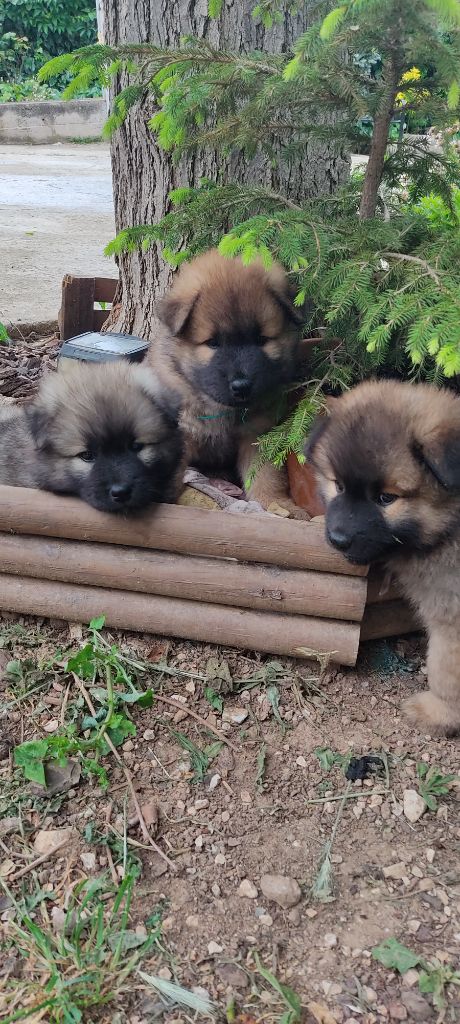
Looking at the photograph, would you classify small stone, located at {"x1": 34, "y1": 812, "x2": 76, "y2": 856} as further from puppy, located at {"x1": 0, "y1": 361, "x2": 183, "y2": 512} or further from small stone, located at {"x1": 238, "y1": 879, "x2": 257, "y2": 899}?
puppy, located at {"x1": 0, "y1": 361, "x2": 183, "y2": 512}

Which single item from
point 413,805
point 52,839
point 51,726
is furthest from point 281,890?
point 51,726

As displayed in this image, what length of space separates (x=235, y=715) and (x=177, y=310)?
163cm

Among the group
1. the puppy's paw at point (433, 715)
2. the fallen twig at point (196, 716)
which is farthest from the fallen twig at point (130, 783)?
the puppy's paw at point (433, 715)

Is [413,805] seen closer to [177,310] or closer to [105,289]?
[177,310]

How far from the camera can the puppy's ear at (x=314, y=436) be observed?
2.76m

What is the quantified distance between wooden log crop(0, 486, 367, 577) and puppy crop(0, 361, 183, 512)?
69 mm

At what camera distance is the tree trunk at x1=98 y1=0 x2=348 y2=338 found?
12.1ft

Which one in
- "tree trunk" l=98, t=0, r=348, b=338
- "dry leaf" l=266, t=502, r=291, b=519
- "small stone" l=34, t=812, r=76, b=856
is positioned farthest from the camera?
"tree trunk" l=98, t=0, r=348, b=338

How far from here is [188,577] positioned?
2.97m

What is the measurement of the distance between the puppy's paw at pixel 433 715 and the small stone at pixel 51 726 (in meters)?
1.19

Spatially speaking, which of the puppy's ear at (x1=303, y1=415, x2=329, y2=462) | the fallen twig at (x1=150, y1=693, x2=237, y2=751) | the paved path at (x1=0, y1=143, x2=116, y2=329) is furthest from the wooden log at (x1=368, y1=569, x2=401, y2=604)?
the paved path at (x1=0, y1=143, x2=116, y2=329)

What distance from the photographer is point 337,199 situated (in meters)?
3.50

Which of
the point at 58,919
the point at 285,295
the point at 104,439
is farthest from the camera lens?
the point at 285,295

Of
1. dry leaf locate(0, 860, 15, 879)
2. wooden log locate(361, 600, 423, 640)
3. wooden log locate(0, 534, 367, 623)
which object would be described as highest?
wooden log locate(0, 534, 367, 623)
